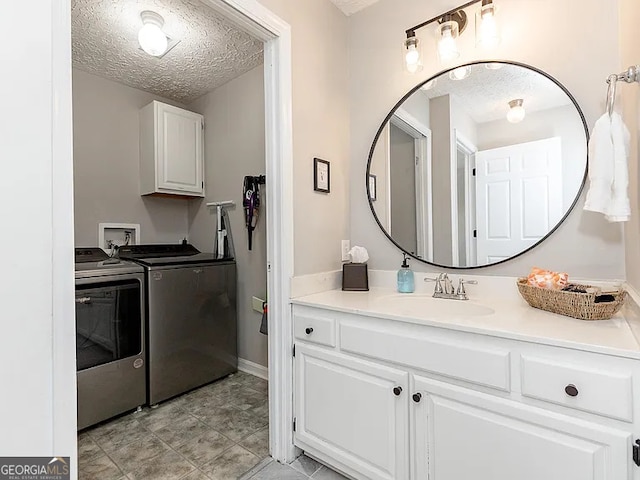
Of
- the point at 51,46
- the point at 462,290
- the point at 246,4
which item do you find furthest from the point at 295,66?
the point at 462,290

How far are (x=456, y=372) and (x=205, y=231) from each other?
100 inches

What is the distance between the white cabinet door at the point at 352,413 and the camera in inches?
49.8

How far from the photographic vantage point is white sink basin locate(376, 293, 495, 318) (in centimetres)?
142

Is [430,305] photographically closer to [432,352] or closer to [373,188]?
[432,352]

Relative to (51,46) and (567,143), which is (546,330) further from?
(51,46)

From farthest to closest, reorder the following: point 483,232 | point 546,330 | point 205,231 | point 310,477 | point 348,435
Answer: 1. point 205,231
2. point 483,232
3. point 310,477
4. point 348,435
5. point 546,330

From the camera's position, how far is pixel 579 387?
0.90 m

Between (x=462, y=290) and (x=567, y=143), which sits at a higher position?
(x=567, y=143)

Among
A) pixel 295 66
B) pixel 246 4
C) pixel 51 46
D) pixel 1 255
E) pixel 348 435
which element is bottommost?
pixel 348 435

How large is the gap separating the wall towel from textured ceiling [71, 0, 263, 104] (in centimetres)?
173

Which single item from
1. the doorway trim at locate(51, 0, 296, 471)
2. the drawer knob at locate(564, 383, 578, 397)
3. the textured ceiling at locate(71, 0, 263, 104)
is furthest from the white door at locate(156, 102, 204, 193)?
the drawer knob at locate(564, 383, 578, 397)

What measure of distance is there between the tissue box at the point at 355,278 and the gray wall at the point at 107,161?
2.03 m

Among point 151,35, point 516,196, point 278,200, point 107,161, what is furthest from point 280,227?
point 107,161

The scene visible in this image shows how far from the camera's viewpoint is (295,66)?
5.52 ft
